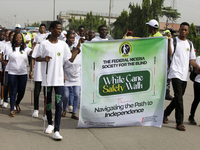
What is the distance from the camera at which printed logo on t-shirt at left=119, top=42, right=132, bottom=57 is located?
5707mm

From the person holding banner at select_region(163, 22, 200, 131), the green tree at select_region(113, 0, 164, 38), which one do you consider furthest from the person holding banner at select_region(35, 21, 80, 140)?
the green tree at select_region(113, 0, 164, 38)

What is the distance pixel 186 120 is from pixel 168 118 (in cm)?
41

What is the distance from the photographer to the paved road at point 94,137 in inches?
188

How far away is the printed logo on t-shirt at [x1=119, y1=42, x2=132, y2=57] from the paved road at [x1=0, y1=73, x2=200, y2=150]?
4.80 ft

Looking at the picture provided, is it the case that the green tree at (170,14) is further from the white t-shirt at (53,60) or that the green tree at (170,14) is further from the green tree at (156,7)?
the white t-shirt at (53,60)

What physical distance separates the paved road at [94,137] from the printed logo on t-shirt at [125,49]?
146cm

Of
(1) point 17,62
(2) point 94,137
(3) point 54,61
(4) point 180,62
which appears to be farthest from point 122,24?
(2) point 94,137

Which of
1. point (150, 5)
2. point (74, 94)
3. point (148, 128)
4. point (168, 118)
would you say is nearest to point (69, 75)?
point (74, 94)

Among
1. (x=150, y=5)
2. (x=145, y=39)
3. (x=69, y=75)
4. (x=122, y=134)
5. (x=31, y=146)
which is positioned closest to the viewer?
(x=31, y=146)

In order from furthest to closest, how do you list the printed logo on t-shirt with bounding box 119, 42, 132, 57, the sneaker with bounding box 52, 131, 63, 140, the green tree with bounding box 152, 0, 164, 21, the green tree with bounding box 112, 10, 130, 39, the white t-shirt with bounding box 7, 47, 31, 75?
the green tree with bounding box 112, 10, 130, 39 → the green tree with bounding box 152, 0, 164, 21 → the white t-shirt with bounding box 7, 47, 31, 75 → the printed logo on t-shirt with bounding box 119, 42, 132, 57 → the sneaker with bounding box 52, 131, 63, 140

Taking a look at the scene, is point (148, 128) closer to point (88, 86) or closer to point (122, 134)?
point (122, 134)

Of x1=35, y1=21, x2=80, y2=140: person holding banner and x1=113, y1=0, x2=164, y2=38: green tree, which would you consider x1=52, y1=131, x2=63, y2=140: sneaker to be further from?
x1=113, y1=0, x2=164, y2=38: green tree

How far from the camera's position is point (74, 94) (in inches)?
263

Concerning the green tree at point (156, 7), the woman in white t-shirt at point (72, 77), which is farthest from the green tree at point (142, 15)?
the woman in white t-shirt at point (72, 77)
